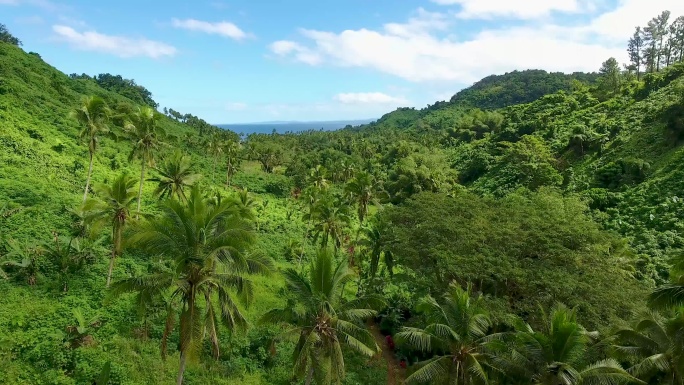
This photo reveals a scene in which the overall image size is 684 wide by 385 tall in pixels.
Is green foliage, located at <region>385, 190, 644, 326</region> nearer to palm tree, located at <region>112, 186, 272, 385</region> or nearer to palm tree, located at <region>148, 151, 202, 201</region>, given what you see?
palm tree, located at <region>112, 186, 272, 385</region>

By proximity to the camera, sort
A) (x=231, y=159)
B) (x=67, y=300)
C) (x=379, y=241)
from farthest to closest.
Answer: (x=231, y=159), (x=379, y=241), (x=67, y=300)

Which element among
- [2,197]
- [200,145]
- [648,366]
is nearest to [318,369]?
[648,366]

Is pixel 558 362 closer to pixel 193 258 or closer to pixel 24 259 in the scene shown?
pixel 193 258

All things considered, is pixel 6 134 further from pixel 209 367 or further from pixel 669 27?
pixel 669 27

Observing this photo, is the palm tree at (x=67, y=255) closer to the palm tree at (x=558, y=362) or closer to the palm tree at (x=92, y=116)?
the palm tree at (x=92, y=116)

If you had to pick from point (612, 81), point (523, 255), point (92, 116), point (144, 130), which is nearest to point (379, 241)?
point (523, 255)

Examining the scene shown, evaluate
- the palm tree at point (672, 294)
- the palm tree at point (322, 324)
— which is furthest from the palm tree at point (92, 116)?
the palm tree at point (672, 294)

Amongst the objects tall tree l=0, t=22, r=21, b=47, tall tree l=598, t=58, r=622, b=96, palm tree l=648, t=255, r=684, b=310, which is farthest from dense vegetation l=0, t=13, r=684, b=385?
tall tree l=0, t=22, r=21, b=47
